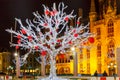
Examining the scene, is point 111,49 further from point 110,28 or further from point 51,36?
point 51,36

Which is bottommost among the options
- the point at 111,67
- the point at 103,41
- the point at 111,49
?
the point at 111,67

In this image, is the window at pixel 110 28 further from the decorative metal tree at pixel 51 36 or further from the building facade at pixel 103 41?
the decorative metal tree at pixel 51 36

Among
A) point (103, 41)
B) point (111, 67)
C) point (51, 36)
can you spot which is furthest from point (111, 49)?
point (51, 36)

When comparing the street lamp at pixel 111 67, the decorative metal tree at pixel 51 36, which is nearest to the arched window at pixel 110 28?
the street lamp at pixel 111 67

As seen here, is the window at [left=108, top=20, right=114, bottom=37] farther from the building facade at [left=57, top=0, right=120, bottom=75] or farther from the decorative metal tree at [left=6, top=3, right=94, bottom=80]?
the decorative metal tree at [left=6, top=3, right=94, bottom=80]

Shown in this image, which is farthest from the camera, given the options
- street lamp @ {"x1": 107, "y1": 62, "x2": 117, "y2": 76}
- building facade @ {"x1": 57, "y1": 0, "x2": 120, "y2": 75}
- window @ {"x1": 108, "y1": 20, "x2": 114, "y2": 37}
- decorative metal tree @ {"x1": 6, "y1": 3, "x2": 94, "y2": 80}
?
window @ {"x1": 108, "y1": 20, "x2": 114, "y2": 37}

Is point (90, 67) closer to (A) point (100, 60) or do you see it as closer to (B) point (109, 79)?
(A) point (100, 60)

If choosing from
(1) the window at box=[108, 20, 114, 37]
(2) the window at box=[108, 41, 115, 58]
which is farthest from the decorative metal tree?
(1) the window at box=[108, 20, 114, 37]

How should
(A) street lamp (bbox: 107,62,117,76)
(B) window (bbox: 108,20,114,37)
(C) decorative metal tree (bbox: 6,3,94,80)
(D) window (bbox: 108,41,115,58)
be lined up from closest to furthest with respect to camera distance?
(C) decorative metal tree (bbox: 6,3,94,80)
(A) street lamp (bbox: 107,62,117,76)
(D) window (bbox: 108,41,115,58)
(B) window (bbox: 108,20,114,37)

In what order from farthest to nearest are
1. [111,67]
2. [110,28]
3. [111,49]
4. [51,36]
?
[110,28] → [111,49] → [111,67] → [51,36]

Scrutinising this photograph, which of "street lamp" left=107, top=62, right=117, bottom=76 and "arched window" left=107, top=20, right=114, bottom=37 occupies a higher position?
"arched window" left=107, top=20, right=114, bottom=37

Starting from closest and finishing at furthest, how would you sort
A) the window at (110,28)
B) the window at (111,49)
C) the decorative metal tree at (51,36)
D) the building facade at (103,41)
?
the decorative metal tree at (51,36)
the building facade at (103,41)
the window at (111,49)
the window at (110,28)

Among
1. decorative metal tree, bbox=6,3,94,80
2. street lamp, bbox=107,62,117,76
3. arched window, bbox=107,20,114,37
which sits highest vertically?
arched window, bbox=107,20,114,37

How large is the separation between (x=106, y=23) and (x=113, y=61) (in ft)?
21.5
